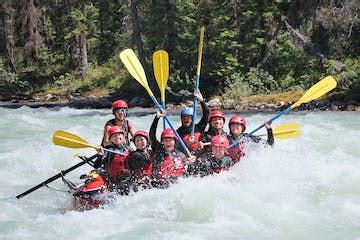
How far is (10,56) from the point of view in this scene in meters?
29.9

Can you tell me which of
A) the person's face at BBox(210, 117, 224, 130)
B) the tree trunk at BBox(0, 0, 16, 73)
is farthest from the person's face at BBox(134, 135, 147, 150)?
the tree trunk at BBox(0, 0, 16, 73)

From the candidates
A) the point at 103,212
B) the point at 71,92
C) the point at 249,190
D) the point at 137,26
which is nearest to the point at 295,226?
the point at 249,190

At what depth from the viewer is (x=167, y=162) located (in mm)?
6266

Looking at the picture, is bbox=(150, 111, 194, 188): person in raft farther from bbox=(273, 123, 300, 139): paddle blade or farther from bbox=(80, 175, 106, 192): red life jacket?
bbox=(273, 123, 300, 139): paddle blade

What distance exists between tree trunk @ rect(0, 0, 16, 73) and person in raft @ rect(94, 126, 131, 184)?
2440cm

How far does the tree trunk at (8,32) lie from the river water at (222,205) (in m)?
21.6

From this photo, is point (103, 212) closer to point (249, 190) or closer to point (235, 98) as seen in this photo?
point (249, 190)

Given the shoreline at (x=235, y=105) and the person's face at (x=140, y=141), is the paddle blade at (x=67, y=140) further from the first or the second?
the shoreline at (x=235, y=105)

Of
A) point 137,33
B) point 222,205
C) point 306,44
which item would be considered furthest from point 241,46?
point 222,205

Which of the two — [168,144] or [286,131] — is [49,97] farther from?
[168,144]

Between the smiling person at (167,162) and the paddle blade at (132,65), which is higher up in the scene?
the paddle blade at (132,65)

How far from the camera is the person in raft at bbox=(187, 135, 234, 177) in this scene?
636cm

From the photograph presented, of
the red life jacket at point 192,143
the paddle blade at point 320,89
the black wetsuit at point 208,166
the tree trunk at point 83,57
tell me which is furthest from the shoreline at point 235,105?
the black wetsuit at point 208,166

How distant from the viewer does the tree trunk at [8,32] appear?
95.2 ft
